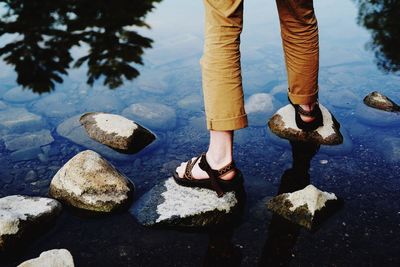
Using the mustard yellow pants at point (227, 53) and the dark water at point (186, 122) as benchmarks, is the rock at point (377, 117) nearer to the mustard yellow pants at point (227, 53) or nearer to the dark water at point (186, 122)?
the dark water at point (186, 122)

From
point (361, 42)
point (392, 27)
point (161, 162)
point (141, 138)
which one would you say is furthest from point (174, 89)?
point (392, 27)

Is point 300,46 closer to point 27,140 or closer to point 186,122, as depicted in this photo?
point 186,122

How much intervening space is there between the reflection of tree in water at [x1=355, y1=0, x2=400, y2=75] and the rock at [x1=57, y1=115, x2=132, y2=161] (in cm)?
312

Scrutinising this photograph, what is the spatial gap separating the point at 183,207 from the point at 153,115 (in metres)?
1.42

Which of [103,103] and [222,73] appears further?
[103,103]

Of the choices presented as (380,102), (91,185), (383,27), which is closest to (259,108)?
(380,102)

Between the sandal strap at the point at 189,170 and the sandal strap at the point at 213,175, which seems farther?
the sandal strap at the point at 189,170

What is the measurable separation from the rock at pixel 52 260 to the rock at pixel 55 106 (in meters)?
1.97

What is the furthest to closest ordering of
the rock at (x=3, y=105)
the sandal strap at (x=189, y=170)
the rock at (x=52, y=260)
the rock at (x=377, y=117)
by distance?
1. the rock at (x=3, y=105)
2. the rock at (x=377, y=117)
3. the sandal strap at (x=189, y=170)
4. the rock at (x=52, y=260)

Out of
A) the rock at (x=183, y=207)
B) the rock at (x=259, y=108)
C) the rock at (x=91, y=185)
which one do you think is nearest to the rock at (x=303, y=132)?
the rock at (x=259, y=108)

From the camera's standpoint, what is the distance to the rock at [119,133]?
2.99 meters

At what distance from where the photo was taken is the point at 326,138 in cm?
296

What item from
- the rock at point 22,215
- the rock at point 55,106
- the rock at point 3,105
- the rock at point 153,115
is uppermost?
the rock at point 22,215

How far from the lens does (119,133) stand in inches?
119
